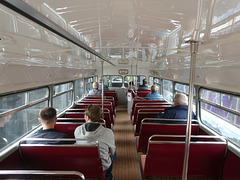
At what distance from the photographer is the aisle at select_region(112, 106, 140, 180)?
137 inches

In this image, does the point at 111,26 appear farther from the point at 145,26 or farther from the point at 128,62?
the point at 128,62

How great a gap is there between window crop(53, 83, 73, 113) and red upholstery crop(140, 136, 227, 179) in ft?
9.58

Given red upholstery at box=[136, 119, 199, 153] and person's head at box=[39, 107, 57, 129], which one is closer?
person's head at box=[39, 107, 57, 129]

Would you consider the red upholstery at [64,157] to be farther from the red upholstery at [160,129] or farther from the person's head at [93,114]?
the red upholstery at [160,129]

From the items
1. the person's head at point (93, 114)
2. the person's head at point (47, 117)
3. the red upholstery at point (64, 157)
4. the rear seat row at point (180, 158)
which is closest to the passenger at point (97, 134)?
the person's head at point (93, 114)

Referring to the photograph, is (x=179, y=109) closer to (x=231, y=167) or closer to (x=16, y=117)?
(x=231, y=167)

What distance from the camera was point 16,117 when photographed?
2945mm

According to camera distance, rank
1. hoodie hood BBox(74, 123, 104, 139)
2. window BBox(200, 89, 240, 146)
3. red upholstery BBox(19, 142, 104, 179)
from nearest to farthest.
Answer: red upholstery BBox(19, 142, 104, 179) → hoodie hood BBox(74, 123, 104, 139) → window BBox(200, 89, 240, 146)

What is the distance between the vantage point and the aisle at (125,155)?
3486 mm

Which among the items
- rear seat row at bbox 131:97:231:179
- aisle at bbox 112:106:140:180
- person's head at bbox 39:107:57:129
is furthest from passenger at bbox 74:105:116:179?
aisle at bbox 112:106:140:180

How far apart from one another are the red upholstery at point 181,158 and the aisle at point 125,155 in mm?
1033

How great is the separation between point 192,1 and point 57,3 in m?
1.31

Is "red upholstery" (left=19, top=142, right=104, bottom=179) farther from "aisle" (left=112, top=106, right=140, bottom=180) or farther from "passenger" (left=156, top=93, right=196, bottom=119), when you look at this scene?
"passenger" (left=156, top=93, right=196, bottom=119)

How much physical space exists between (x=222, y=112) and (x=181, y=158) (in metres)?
1.34
